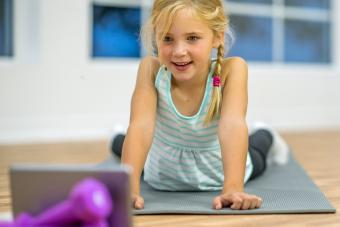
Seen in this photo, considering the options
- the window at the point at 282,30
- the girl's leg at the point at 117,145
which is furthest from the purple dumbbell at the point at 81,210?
the window at the point at 282,30

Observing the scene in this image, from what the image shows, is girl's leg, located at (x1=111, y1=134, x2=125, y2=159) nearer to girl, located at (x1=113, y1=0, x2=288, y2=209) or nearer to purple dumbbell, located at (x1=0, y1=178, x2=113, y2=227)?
girl, located at (x1=113, y1=0, x2=288, y2=209)

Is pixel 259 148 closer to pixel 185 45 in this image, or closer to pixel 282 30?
pixel 185 45

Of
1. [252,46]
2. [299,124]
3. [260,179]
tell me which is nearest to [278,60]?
[252,46]

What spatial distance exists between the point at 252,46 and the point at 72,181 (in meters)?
3.10

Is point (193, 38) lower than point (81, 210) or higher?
higher

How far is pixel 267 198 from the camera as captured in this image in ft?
4.12

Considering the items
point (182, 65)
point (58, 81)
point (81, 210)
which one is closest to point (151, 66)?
point (182, 65)

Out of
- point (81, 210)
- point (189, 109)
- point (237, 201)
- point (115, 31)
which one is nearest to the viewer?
point (81, 210)

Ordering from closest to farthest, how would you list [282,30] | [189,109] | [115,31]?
1. [189,109]
2. [115,31]
3. [282,30]

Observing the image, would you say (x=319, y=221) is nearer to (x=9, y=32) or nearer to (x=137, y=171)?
(x=137, y=171)

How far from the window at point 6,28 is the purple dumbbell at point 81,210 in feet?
7.37

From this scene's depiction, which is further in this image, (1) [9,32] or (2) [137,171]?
(1) [9,32]

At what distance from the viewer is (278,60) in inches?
142

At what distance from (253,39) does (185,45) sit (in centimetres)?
255
